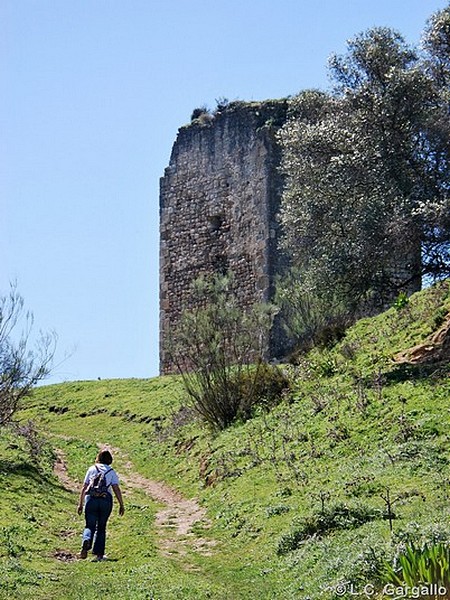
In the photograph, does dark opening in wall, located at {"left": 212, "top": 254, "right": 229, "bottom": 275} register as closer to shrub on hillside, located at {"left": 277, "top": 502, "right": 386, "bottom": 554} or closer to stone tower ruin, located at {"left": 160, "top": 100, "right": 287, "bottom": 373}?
stone tower ruin, located at {"left": 160, "top": 100, "right": 287, "bottom": 373}

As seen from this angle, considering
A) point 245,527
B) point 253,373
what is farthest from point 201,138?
point 245,527

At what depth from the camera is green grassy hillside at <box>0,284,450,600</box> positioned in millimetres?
9430

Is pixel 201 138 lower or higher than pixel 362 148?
higher

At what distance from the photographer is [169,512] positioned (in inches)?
598

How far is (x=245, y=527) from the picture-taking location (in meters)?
12.3

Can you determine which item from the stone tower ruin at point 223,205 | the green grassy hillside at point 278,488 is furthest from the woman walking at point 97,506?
the stone tower ruin at point 223,205

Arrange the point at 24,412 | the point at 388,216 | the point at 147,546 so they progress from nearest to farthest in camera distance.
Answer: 1. the point at 147,546
2. the point at 388,216
3. the point at 24,412

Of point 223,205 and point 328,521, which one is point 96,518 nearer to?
point 328,521

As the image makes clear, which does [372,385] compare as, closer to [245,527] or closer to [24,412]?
[245,527]

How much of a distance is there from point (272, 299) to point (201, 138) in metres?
7.27

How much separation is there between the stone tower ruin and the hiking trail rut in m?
10.6

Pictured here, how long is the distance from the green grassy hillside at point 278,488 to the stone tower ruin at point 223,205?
8.18 m

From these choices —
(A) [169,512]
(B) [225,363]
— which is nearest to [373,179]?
(B) [225,363]

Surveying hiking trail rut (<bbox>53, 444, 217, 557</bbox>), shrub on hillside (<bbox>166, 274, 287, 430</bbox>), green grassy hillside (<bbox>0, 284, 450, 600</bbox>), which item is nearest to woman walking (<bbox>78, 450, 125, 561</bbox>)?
green grassy hillside (<bbox>0, 284, 450, 600</bbox>)
